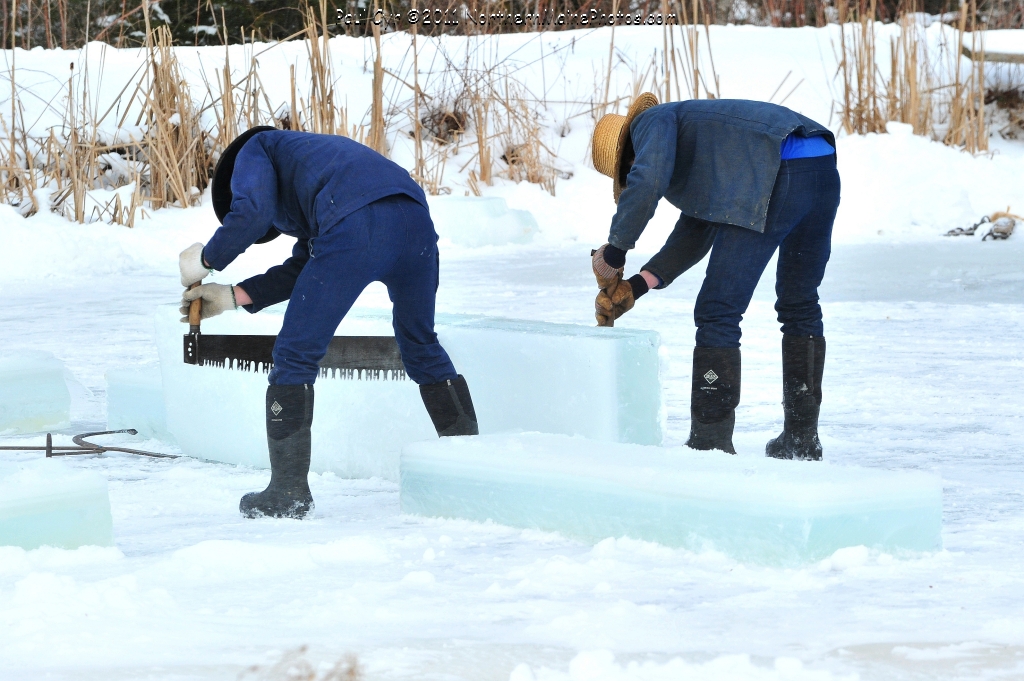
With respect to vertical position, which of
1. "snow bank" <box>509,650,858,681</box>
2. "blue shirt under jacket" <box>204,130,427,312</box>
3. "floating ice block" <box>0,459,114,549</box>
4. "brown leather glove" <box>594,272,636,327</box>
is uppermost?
"blue shirt under jacket" <box>204,130,427,312</box>

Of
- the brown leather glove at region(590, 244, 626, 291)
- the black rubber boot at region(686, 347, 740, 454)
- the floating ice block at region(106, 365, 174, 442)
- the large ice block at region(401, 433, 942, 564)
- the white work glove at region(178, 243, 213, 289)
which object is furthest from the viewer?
the floating ice block at region(106, 365, 174, 442)

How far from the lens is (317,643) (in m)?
1.74

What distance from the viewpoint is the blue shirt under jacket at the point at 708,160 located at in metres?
2.71

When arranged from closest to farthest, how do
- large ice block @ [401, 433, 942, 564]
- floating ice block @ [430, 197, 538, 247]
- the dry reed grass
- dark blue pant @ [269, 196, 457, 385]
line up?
large ice block @ [401, 433, 942, 564] → dark blue pant @ [269, 196, 457, 385] → floating ice block @ [430, 197, 538, 247] → the dry reed grass

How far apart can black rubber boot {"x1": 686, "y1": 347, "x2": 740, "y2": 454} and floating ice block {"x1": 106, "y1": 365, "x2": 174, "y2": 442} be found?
156 cm

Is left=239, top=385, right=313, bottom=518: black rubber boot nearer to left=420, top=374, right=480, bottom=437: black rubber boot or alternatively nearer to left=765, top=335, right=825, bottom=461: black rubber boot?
left=420, top=374, right=480, bottom=437: black rubber boot

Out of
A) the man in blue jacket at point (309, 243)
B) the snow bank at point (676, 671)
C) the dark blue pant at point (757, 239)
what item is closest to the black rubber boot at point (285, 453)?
the man in blue jacket at point (309, 243)

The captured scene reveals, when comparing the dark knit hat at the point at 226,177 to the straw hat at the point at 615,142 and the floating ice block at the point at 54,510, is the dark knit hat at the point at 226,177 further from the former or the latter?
the straw hat at the point at 615,142

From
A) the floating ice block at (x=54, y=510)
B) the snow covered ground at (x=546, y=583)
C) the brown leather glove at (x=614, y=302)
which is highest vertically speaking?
the brown leather glove at (x=614, y=302)

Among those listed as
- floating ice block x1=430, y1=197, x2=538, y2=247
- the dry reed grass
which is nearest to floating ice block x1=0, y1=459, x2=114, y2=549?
floating ice block x1=430, y1=197, x2=538, y2=247

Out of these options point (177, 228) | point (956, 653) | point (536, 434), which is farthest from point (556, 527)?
point (177, 228)

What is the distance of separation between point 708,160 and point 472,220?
5575 mm

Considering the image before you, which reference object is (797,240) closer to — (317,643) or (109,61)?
(317,643)

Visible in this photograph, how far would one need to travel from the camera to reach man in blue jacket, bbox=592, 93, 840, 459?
2.72 meters
